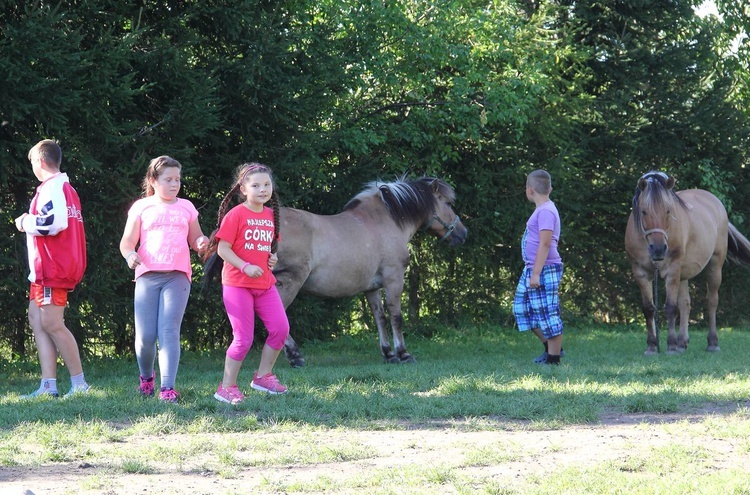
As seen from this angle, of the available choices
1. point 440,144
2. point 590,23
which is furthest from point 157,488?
point 590,23

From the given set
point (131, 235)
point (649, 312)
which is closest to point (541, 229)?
point (649, 312)

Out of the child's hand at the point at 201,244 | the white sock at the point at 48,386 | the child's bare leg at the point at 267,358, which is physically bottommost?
the white sock at the point at 48,386

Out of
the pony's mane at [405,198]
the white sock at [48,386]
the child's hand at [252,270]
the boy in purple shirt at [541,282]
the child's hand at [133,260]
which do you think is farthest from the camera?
the pony's mane at [405,198]

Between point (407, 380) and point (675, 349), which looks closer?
point (407, 380)

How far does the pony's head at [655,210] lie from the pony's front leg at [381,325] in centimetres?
323

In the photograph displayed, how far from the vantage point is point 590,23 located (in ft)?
56.7

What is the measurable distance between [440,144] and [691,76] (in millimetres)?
6193

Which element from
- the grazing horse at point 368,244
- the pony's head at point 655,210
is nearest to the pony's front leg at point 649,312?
the pony's head at point 655,210

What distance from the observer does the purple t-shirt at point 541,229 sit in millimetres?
8844

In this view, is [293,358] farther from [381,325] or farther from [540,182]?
[540,182]

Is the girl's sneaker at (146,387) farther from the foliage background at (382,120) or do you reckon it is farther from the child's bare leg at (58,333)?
the foliage background at (382,120)

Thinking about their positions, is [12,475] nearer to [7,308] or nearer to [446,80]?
[7,308]

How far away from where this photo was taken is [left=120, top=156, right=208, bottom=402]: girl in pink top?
6.53 metres

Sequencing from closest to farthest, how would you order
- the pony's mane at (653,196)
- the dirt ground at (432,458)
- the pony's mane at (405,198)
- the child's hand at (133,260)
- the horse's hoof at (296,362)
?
the dirt ground at (432,458)
the child's hand at (133,260)
the horse's hoof at (296,362)
the pony's mane at (405,198)
the pony's mane at (653,196)
